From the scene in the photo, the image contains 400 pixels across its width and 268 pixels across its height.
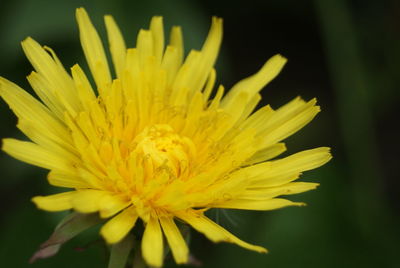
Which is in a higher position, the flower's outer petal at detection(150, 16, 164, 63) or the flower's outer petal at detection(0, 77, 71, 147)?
the flower's outer petal at detection(150, 16, 164, 63)

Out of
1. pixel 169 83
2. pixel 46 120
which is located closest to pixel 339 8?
pixel 169 83

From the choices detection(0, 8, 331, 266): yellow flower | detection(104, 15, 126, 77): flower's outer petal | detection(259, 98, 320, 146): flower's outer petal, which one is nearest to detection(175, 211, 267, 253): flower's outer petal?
detection(0, 8, 331, 266): yellow flower

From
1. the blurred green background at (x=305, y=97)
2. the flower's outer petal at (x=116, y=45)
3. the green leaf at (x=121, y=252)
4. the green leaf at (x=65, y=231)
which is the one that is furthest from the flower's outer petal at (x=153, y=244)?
the flower's outer petal at (x=116, y=45)

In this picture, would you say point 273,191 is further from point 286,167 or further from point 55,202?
point 55,202

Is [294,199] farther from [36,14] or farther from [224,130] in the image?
[36,14]

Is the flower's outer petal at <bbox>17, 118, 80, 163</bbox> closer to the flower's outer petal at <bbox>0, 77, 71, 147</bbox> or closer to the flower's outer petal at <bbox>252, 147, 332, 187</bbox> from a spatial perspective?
the flower's outer petal at <bbox>0, 77, 71, 147</bbox>

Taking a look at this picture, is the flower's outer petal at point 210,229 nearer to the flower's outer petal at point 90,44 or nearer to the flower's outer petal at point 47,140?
the flower's outer petal at point 47,140
